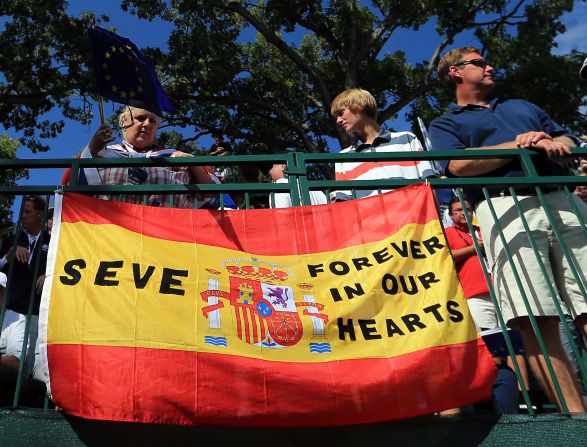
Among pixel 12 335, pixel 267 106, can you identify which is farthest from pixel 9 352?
pixel 267 106

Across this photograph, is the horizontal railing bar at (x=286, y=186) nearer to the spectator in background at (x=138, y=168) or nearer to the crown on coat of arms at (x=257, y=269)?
the spectator in background at (x=138, y=168)

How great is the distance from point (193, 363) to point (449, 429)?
4.04ft

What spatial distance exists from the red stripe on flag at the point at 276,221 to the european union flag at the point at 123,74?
91 cm

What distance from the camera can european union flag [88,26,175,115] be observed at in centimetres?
408

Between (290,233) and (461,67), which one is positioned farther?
(461,67)

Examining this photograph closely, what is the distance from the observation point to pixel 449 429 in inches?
118

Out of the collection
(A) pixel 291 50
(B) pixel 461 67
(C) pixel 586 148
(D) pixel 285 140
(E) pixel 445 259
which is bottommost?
(E) pixel 445 259

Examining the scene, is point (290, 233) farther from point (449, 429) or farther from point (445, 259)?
point (449, 429)

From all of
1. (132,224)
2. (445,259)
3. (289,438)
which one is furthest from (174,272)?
(445,259)

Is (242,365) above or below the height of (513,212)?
below

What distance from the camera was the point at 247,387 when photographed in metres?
2.85

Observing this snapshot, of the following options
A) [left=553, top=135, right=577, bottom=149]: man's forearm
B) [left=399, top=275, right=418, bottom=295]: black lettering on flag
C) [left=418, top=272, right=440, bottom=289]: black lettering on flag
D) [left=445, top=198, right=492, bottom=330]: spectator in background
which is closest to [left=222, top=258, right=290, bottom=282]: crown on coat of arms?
[left=399, top=275, right=418, bottom=295]: black lettering on flag

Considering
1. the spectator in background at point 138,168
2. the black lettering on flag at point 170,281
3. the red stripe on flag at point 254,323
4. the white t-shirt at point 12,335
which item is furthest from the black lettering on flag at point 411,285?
the white t-shirt at point 12,335

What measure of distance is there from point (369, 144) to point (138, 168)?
5.86 ft
